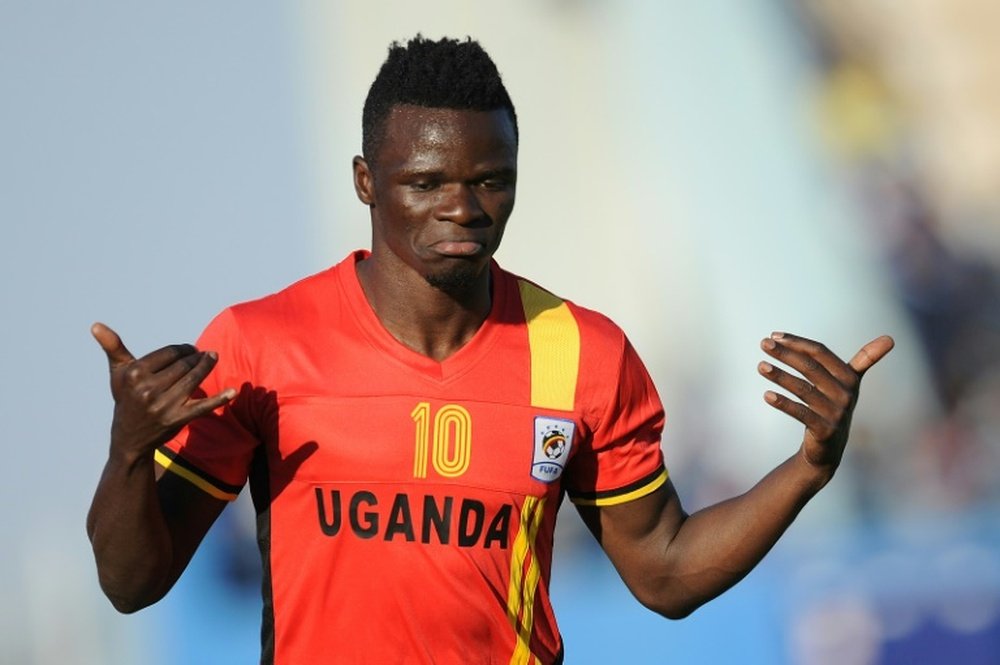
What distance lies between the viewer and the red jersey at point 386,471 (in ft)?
9.24

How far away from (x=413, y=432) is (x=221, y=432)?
1.11 feet

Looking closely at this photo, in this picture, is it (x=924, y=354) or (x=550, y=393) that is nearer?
(x=550, y=393)

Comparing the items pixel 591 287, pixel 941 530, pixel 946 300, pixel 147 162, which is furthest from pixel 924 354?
pixel 147 162

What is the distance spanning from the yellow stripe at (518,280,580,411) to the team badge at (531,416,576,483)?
1.3 inches

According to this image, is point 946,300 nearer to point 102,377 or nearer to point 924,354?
point 924,354

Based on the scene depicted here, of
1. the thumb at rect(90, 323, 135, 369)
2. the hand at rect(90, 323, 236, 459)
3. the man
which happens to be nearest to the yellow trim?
the man

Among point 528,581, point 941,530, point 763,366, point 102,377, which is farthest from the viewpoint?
point 941,530

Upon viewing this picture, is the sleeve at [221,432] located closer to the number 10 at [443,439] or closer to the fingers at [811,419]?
the number 10 at [443,439]

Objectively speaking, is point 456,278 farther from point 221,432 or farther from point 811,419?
point 811,419

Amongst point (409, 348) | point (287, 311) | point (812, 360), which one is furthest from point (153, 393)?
point (812, 360)

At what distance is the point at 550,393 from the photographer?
299 cm

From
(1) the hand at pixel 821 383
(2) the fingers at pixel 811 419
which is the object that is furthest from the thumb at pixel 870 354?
(2) the fingers at pixel 811 419

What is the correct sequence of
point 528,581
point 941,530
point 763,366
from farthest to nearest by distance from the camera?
point 941,530 < point 528,581 < point 763,366

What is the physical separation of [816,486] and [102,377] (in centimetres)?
279
